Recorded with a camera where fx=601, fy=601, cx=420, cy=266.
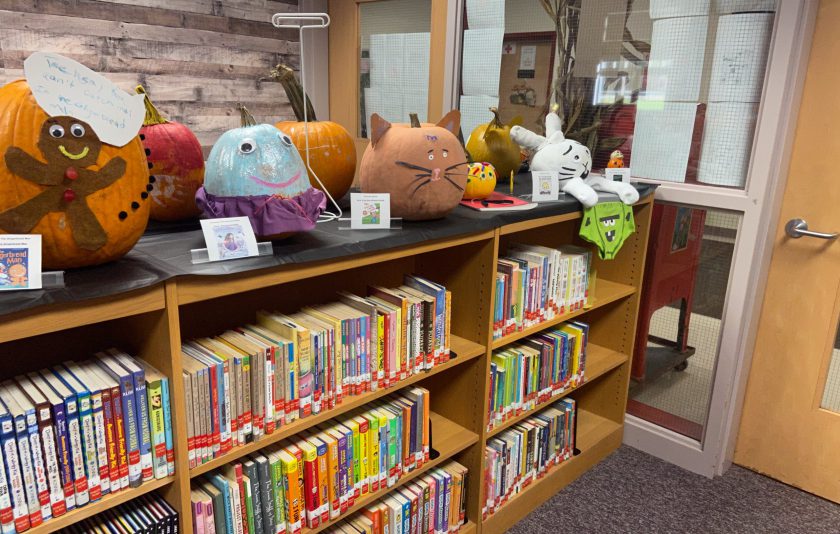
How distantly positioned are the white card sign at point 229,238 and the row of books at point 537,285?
31.3 inches

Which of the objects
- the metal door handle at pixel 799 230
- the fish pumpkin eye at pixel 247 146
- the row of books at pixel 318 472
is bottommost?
the row of books at pixel 318 472

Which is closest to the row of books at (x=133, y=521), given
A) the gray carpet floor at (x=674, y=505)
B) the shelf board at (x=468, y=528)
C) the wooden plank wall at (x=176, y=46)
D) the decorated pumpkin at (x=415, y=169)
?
the decorated pumpkin at (x=415, y=169)

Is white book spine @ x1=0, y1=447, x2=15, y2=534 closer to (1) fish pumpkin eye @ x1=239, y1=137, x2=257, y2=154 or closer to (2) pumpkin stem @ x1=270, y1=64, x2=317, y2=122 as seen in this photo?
(1) fish pumpkin eye @ x1=239, y1=137, x2=257, y2=154

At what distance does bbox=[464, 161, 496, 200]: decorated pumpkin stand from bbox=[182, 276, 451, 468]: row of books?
1.16 feet

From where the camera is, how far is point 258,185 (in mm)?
1200

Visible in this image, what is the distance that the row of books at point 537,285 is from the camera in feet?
5.92

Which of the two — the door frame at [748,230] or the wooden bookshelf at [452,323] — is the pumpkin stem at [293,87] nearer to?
the wooden bookshelf at [452,323]

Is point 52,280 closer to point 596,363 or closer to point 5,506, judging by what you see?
point 5,506

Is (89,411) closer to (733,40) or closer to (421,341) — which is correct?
(421,341)

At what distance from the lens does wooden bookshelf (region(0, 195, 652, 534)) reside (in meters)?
1.06

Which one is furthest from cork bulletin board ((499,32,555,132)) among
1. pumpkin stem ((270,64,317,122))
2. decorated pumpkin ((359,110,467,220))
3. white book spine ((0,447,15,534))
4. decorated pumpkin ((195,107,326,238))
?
white book spine ((0,447,15,534))

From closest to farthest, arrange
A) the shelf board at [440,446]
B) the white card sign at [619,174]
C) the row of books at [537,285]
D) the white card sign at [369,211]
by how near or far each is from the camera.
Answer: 1. the white card sign at [369,211]
2. the shelf board at [440,446]
3. the row of books at [537,285]
4. the white card sign at [619,174]

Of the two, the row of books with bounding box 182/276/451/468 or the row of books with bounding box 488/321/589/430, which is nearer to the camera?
the row of books with bounding box 182/276/451/468

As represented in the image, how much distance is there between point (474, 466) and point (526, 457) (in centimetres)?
29
